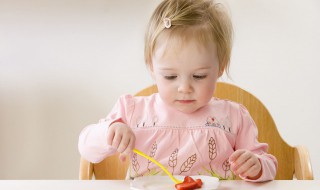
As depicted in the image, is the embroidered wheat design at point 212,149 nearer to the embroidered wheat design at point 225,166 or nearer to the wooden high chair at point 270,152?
the embroidered wheat design at point 225,166

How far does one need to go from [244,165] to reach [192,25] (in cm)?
28

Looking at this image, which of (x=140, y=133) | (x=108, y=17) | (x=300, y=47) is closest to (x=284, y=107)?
(x=300, y=47)

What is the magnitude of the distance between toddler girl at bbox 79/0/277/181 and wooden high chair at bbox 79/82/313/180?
18cm

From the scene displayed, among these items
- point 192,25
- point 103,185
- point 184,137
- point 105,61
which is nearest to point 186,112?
point 184,137

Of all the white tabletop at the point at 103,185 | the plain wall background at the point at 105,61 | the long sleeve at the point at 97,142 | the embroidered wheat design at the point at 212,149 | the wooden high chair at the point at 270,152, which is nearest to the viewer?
the white tabletop at the point at 103,185

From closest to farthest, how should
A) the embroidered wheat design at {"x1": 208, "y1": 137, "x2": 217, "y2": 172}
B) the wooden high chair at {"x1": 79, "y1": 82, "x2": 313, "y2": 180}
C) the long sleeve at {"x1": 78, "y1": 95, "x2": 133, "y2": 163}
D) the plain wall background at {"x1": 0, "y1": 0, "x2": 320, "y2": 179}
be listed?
the long sleeve at {"x1": 78, "y1": 95, "x2": 133, "y2": 163} → the embroidered wheat design at {"x1": 208, "y1": 137, "x2": 217, "y2": 172} → the wooden high chair at {"x1": 79, "y1": 82, "x2": 313, "y2": 180} → the plain wall background at {"x1": 0, "y1": 0, "x2": 320, "y2": 179}

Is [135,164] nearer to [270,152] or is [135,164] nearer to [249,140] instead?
[249,140]

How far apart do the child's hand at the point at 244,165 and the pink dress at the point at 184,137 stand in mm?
99

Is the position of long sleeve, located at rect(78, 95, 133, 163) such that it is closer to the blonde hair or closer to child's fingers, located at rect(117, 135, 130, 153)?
child's fingers, located at rect(117, 135, 130, 153)

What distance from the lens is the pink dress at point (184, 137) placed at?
40.0 inches

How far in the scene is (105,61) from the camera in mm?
1949

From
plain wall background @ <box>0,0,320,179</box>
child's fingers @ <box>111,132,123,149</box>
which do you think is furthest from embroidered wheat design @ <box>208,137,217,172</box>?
plain wall background @ <box>0,0,320,179</box>

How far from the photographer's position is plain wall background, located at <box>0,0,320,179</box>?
1.91m

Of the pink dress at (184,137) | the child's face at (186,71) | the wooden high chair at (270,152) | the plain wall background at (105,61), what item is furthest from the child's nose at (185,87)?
the plain wall background at (105,61)
